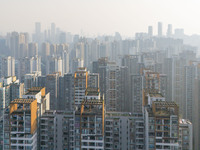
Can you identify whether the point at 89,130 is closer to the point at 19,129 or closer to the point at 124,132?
the point at 124,132

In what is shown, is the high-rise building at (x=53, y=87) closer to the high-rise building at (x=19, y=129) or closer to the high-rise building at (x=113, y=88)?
the high-rise building at (x=113, y=88)

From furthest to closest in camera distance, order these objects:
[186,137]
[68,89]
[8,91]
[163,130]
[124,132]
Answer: [68,89] < [8,91] < [124,132] < [186,137] < [163,130]

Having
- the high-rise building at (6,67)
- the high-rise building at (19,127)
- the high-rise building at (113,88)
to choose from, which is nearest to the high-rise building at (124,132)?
the high-rise building at (19,127)

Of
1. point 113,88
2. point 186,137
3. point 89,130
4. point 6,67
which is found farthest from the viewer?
point 6,67

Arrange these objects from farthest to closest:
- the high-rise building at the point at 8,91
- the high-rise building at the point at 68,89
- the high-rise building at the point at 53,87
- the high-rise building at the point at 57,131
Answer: the high-rise building at the point at 53,87
the high-rise building at the point at 68,89
the high-rise building at the point at 8,91
the high-rise building at the point at 57,131

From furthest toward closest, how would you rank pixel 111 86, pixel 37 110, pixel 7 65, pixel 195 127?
pixel 7 65
pixel 111 86
pixel 195 127
pixel 37 110

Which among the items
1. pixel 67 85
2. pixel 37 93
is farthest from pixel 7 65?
pixel 37 93

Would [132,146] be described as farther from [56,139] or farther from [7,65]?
[7,65]

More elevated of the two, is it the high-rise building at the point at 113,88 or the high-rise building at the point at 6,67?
the high-rise building at the point at 6,67

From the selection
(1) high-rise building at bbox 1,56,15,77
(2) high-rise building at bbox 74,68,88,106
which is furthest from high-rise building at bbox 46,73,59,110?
(1) high-rise building at bbox 1,56,15,77

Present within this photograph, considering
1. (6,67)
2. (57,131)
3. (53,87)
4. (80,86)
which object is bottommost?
(57,131)

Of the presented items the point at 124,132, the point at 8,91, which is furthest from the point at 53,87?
the point at 124,132
